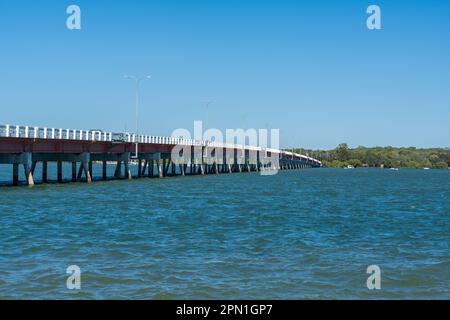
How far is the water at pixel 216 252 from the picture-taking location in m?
17.1

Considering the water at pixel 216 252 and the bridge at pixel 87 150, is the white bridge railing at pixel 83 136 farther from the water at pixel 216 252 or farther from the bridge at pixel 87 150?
the water at pixel 216 252

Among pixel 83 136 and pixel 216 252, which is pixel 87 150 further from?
pixel 216 252

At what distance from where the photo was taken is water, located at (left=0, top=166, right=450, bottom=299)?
17.1m

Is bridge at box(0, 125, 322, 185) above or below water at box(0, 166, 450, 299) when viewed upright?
above

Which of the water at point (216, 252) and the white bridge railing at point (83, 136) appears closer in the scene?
the water at point (216, 252)

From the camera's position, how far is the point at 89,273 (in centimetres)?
1858

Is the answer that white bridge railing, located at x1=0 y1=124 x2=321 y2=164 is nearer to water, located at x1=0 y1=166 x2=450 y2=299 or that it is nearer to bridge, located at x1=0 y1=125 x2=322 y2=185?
bridge, located at x1=0 y1=125 x2=322 y2=185

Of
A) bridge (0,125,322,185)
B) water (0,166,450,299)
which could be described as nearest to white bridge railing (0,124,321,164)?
bridge (0,125,322,185)

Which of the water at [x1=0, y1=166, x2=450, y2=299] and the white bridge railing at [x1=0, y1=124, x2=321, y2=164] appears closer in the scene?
the water at [x1=0, y1=166, x2=450, y2=299]

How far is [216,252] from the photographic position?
2278 centimetres

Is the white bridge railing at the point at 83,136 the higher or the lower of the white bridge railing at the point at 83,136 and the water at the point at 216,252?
the higher

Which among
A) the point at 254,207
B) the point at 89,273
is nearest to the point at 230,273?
the point at 89,273

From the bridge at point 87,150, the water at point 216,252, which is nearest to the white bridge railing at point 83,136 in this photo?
the bridge at point 87,150

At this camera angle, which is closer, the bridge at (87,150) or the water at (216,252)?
the water at (216,252)
